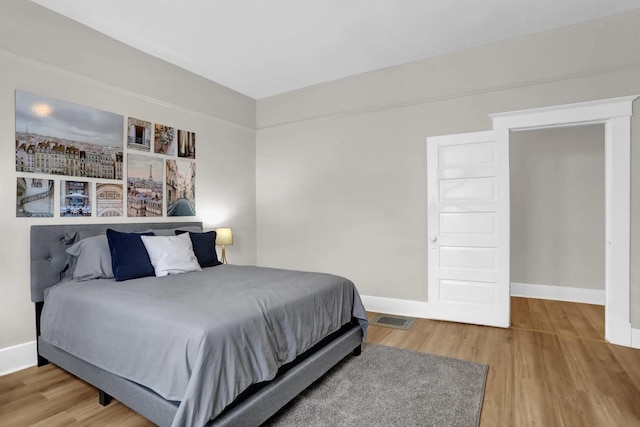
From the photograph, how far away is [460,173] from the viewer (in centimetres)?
373

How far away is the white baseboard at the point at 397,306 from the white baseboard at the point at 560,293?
199 centimetres

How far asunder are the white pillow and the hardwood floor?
39.4 inches


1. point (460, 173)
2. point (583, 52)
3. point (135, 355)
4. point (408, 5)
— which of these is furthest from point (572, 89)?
point (135, 355)

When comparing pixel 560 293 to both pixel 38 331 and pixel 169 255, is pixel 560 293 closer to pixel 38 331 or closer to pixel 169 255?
pixel 169 255

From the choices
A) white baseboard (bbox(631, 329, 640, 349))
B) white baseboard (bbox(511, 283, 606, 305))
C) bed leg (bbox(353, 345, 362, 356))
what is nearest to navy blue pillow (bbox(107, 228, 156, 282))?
bed leg (bbox(353, 345, 362, 356))

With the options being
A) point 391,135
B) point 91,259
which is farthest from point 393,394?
point 391,135

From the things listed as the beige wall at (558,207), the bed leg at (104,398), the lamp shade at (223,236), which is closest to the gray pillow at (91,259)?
the bed leg at (104,398)

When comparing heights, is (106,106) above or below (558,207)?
above

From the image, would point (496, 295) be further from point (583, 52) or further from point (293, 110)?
point (293, 110)

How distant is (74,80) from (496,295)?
462 centimetres

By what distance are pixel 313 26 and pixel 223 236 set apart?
2.61 metres

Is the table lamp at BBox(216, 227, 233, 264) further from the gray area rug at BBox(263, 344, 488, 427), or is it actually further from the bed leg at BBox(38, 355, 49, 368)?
the gray area rug at BBox(263, 344, 488, 427)

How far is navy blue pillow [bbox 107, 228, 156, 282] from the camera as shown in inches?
110

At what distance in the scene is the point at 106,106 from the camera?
3340mm
